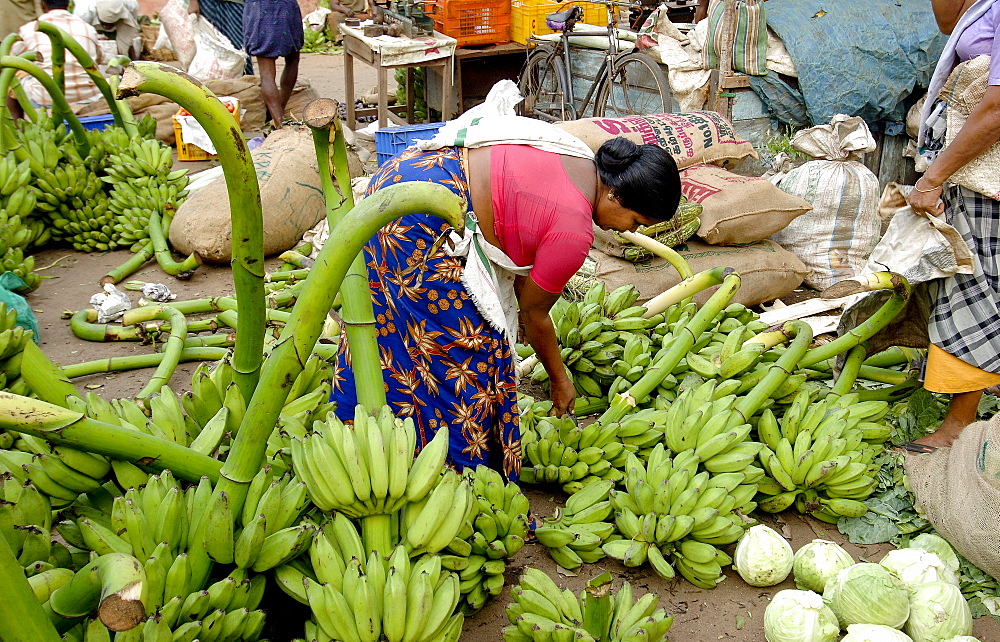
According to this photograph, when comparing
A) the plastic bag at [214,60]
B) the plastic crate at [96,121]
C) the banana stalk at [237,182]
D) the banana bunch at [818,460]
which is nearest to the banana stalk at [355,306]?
the banana stalk at [237,182]

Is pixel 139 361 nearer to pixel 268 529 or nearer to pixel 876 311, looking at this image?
pixel 268 529

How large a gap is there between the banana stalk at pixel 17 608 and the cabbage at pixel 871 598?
1.93 m

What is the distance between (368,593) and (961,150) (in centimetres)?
248

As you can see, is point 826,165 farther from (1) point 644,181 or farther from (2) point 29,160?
(2) point 29,160

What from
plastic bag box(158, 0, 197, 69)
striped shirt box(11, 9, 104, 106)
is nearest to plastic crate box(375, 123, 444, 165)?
striped shirt box(11, 9, 104, 106)

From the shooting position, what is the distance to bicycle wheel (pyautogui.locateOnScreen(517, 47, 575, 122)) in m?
7.38

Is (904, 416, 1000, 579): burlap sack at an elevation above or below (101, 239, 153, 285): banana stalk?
above

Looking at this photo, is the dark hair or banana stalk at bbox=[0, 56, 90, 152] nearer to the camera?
the dark hair

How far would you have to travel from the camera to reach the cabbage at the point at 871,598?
2.01 metres

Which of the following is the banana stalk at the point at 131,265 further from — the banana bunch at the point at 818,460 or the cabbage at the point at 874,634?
the cabbage at the point at 874,634

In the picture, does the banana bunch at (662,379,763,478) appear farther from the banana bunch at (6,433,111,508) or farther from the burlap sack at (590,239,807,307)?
the banana bunch at (6,433,111,508)

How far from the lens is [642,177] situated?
2307mm

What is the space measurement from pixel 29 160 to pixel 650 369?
12.8 feet

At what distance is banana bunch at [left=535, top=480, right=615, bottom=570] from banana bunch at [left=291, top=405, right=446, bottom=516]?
1090mm
